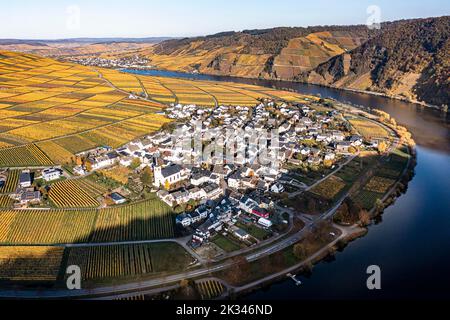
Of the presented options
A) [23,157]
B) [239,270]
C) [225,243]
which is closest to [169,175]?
[225,243]

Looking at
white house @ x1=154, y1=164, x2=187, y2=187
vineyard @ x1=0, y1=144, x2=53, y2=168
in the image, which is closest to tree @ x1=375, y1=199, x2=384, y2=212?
white house @ x1=154, y1=164, x2=187, y2=187

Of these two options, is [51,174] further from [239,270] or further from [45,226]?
[239,270]

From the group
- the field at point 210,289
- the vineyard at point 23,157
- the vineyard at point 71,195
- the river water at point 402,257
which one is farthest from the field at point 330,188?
the vineyard at point 23,157

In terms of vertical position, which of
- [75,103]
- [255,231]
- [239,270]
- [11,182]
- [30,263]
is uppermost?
[75,103]

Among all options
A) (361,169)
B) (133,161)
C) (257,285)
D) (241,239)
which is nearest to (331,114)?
(361,169)

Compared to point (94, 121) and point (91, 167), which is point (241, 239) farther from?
point (94, 121)

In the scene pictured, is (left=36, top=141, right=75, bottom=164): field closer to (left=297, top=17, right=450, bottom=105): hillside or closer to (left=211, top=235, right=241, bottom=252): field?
(left=211, top=235, right=241, bottom=252): field
